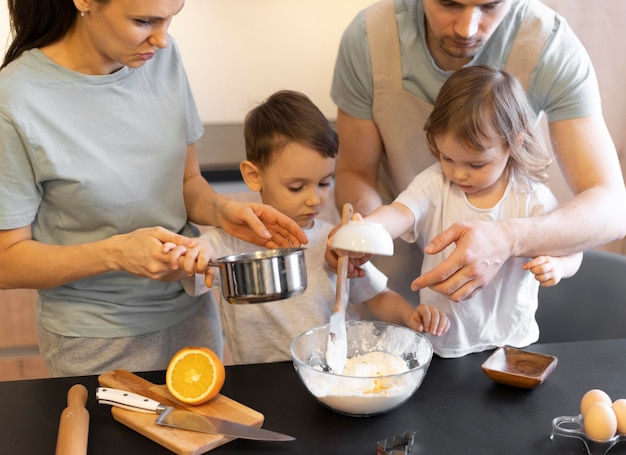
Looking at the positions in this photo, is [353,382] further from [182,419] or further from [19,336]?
[19,336]

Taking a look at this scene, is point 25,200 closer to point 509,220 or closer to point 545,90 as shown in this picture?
point 509,220

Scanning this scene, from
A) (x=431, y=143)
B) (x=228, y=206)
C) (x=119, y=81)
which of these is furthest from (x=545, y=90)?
(x=119, y=81)

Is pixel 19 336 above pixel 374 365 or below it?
below

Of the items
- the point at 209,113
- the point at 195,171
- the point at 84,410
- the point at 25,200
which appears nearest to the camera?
the point at 84,410

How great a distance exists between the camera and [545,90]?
173cm

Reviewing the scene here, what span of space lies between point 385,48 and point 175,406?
1021mm

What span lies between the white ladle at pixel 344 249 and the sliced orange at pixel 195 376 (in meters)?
0.20

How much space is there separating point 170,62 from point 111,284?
0.52m

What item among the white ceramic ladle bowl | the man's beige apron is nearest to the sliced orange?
the white ceramic ladle bowl

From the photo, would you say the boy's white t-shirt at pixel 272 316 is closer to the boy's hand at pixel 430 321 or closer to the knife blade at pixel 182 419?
the boy's hand at pixel 430 321

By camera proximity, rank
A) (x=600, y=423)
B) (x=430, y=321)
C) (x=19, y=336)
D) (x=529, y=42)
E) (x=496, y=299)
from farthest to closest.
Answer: (x=19, y=336) → (x=529, y=42) → (x=496, y=299) → (x=430, y=321) → (x=600, y=423)

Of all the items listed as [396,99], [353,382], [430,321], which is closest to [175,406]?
[353,382]

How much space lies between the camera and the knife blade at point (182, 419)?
1132 millimetres

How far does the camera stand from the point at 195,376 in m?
1.27
